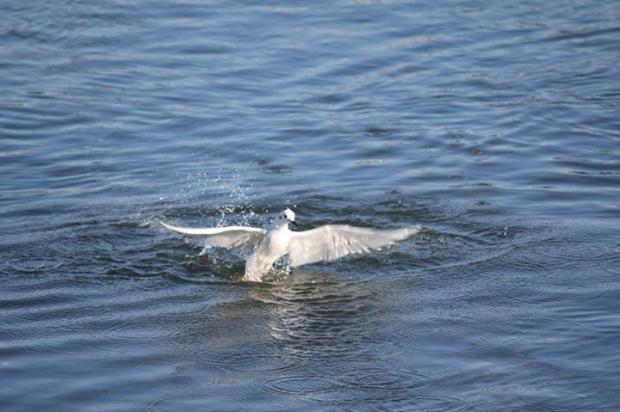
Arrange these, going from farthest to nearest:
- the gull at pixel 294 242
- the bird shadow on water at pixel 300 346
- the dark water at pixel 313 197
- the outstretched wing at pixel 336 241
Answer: the gull at pixel 294 242, the outstretched wing at pixel 336 241, the dark water at pixel 313 197, the bird shadow on water at pixel 300 346

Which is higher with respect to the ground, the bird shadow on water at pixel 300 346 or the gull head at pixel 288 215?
the gull head at pixel 288 215

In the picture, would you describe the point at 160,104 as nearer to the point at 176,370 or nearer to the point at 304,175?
the point at 304,175

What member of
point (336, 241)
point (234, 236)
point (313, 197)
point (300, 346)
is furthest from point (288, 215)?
point (313, 197)

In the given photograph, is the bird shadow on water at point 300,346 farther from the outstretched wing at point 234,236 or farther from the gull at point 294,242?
the outstretched wing at point 234,236

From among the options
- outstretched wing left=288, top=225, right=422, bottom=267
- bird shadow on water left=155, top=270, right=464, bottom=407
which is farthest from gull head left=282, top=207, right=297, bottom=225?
bird shadow on water left=155, top=270, right=464, bottom=407

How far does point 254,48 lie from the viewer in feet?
60.2

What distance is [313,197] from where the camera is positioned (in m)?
12.4

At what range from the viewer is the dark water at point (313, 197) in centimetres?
842

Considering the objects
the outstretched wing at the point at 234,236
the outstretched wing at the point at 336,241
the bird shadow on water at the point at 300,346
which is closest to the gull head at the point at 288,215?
the outstretched wing at the point at 336,241

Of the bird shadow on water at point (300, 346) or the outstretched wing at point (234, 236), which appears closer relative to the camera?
the bird shadow on water at point (300, 346)

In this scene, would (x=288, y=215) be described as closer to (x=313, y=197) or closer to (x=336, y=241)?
(x=336, y=241)

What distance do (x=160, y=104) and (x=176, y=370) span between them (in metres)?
7.88

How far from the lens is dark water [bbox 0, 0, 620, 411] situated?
27.6 feet

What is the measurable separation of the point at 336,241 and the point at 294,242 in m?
0.37
